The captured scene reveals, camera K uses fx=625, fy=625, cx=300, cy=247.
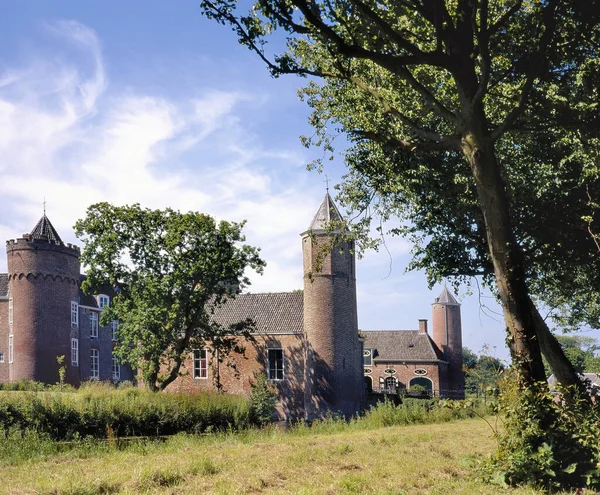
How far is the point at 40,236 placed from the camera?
41688mm

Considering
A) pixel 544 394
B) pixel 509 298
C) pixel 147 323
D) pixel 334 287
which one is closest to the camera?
pixel 544 394

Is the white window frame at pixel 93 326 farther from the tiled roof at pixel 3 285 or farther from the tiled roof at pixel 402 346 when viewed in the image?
the tiled roof at pixel 402 346

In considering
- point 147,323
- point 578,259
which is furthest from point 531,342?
point 147,323

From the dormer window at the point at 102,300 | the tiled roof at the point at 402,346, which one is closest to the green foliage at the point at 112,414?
the dormer window at the point at 102,300

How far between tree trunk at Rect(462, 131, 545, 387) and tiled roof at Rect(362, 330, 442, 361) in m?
54.4

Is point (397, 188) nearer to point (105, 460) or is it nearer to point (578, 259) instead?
point (578, 259)

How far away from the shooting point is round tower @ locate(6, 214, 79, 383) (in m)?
40.5

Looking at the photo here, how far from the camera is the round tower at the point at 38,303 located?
1593 inches

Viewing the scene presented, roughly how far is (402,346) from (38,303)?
120 ft

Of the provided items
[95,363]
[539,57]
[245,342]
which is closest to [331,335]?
[245,342]

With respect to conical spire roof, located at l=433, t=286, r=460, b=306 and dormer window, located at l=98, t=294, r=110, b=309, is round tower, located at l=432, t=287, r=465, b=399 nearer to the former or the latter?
conical spire roof, located at l=433, t=286, r=460, b=306

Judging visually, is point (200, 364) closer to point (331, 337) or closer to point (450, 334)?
point (331, 337)

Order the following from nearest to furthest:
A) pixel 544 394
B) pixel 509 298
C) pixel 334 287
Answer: pixel 544 394 < pixel 509 298 < pixel 334 287

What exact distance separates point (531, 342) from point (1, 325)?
43531mm
